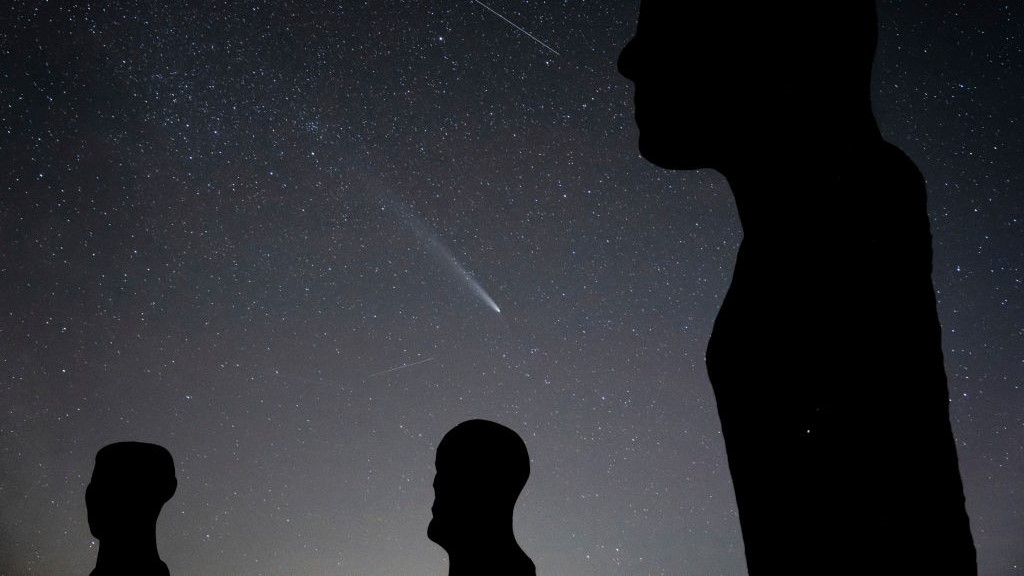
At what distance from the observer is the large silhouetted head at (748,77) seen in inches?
98.6

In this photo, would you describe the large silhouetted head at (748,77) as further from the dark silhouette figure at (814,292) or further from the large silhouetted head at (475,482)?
the large silhouetted head at (475,482)

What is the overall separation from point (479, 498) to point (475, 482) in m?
0.08

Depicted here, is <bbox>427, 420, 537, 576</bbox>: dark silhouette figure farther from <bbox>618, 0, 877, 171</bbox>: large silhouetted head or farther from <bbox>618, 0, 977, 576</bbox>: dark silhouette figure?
<bbox>618, 0, 877, 171</bbox>: large silhouetted head

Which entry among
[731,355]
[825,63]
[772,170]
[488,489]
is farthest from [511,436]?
[825,63]

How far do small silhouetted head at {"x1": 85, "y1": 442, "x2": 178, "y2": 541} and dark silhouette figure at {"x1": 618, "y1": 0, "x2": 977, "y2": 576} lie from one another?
3.24 metres

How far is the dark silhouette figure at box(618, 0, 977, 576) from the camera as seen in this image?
82.5 inches

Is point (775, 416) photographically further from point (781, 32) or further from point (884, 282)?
point (781, 32)

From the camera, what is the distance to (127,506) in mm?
4137

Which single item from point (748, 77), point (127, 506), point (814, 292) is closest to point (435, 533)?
point (127, 506)

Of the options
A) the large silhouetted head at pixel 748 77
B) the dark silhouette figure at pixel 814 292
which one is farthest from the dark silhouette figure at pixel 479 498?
the large silhouetted head at pixel 748 77

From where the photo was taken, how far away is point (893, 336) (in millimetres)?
2229

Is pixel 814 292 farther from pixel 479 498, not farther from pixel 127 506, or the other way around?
pixel 127 506

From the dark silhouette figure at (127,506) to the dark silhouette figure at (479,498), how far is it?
5.20ft

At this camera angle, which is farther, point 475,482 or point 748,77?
point 475,482
